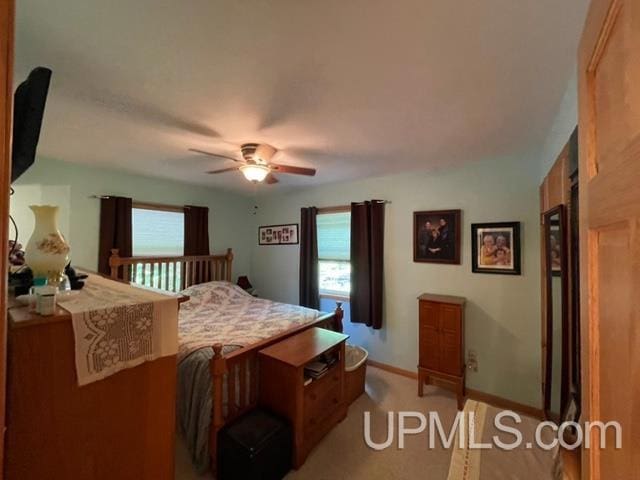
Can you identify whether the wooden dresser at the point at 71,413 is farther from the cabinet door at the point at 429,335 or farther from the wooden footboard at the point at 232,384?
the cabinet door at the point at 429,335

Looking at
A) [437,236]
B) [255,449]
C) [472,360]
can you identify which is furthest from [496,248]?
[255,449]

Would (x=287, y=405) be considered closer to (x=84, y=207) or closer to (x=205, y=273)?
(x=205, y=273)

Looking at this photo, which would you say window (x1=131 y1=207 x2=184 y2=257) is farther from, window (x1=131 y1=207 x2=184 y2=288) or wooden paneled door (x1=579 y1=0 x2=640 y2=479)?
wooden paneled door (x1=579 y1=0 x2=640 y2=479)

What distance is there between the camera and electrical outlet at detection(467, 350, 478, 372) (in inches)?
107

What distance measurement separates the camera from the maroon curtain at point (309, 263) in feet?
12.8

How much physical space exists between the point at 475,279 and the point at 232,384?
2454mm

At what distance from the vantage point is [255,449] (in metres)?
1.57

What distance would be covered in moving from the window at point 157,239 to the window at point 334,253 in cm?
202

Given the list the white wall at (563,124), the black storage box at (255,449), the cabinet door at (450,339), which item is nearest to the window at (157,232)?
the black storage box at (255,449)

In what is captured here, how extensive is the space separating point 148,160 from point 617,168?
131 inches

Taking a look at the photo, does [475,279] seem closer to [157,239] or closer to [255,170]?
[255,170]

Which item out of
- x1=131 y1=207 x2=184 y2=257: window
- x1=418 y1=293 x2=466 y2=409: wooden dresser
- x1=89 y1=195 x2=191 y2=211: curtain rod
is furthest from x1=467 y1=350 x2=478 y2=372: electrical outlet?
x1=89 y1=195 x2=191 y2=211: curtain rod

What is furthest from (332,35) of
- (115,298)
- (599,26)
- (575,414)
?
(575,414)

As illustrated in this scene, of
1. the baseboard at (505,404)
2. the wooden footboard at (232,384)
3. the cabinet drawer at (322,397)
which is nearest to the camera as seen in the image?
the wooden footboard at (232,384)
